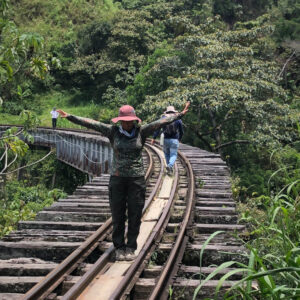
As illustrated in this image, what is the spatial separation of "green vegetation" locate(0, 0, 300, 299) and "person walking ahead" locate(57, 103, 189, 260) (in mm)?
1373

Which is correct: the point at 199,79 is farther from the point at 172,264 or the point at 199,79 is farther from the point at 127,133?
the point at 172,264

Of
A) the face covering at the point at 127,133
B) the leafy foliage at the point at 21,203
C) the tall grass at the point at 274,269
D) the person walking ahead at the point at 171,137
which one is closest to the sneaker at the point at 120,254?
the tall grass at the point at 274,269

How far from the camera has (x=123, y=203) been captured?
4844mm

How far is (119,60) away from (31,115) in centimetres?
2791

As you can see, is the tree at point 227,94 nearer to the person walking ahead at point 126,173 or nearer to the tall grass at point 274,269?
the person walking ahead at point 126,173

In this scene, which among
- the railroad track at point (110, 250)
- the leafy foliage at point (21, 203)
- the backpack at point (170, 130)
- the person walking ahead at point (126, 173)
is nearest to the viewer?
the railroad track at point (110, 250)

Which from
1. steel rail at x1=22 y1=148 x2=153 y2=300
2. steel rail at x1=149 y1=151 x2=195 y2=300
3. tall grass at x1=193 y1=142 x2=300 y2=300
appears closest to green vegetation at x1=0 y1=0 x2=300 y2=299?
tall grass at x1=193 y1=142 x2=300 y2=300

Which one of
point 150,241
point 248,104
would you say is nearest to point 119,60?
point 248,104

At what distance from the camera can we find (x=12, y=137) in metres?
6.63

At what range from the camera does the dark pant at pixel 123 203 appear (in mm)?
4748

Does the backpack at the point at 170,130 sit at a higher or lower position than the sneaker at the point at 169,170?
higher

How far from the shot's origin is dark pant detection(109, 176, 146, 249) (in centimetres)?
475

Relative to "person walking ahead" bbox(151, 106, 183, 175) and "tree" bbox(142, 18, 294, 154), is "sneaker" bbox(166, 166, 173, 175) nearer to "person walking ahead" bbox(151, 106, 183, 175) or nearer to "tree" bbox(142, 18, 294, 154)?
"person walking ahead" bbox(151, 106, 183, 175)

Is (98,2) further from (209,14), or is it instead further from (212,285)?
(212,285)
